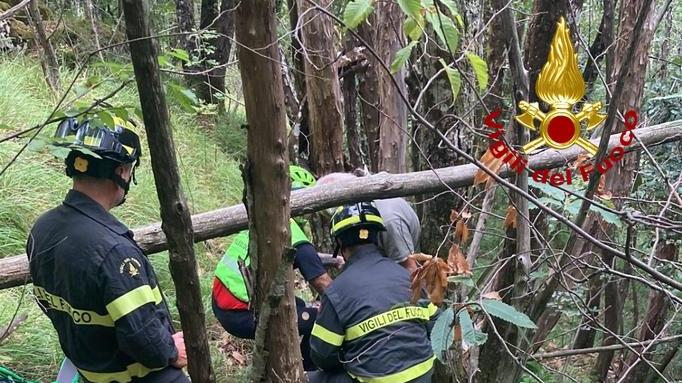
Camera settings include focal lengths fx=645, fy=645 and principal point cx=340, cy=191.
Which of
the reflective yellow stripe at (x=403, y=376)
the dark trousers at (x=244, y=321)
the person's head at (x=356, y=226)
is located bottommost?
the reflective yellow stripe at (x=403, y=376)

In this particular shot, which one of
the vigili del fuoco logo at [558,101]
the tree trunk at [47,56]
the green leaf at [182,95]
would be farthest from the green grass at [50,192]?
the vigili del fuoco logo at [558,101]

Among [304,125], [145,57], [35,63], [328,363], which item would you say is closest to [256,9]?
[145,57]

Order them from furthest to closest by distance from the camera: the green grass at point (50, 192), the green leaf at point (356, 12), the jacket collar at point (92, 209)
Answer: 1. the green grass at point (50, 192)
2. the jacket collar at point (92, 209)
3. the green leaf at point (356, 12)

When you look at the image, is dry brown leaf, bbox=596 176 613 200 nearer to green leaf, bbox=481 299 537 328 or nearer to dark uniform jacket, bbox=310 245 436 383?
green leaf, bbox=481 299 537 328

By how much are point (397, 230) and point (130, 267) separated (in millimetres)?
1553

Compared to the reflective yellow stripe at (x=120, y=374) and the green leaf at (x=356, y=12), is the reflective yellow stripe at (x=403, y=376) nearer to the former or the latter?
the reflective yellow stripe at (x=120, y=374)

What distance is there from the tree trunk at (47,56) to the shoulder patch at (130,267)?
5.64 metres

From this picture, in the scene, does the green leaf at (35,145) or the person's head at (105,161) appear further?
the person's head at (105,161)

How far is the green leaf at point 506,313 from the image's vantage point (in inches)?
68.7

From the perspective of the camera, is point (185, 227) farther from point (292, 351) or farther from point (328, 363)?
point (328, 363)

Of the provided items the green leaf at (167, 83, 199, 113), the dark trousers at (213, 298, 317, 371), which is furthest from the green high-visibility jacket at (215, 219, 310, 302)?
the green leaf at (167, 83, 199, 113)

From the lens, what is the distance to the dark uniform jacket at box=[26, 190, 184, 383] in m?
2.47

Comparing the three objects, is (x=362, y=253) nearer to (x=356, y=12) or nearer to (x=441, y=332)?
(x=441, y=332)

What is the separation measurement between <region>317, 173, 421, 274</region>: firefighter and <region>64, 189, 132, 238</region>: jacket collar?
1326 mm
